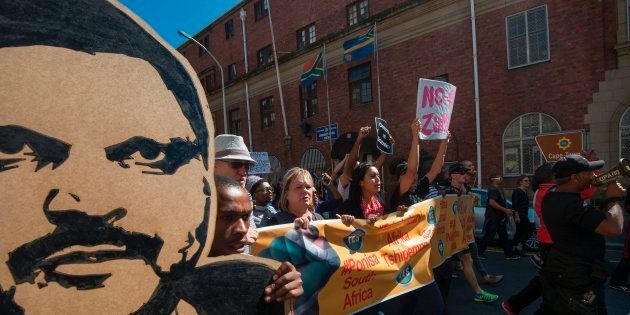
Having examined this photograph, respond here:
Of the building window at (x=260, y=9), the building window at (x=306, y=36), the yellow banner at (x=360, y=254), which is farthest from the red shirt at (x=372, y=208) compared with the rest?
the building window at (x=260, y=9)

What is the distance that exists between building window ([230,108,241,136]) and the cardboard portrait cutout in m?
22.6

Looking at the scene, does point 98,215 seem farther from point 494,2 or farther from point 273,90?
point 273,90

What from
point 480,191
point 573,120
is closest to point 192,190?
point 480,191

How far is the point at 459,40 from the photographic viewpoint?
1198 centimetres

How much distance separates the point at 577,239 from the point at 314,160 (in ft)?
49.2

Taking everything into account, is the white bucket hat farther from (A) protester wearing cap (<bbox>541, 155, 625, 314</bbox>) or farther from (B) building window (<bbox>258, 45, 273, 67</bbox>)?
(B) building window (<bbox>258, 45, 273, 67</bbox>)

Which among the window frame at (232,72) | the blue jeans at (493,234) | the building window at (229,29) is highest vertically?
the building window at (229,29)

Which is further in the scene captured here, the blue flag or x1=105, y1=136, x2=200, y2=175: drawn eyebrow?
the blue flag

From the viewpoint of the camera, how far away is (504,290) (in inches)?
185

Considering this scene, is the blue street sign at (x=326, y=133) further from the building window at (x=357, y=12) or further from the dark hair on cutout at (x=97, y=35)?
the dark hair on cutout at (x=97, y=35)

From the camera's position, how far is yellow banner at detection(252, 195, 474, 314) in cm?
239

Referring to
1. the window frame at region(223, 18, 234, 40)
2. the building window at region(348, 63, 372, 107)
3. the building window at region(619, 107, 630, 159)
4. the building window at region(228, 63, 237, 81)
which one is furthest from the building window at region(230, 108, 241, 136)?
the building window at region(619, 107, 630, 159)

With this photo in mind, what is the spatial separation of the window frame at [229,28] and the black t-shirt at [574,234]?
23.9 m

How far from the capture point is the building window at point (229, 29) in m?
24.0
